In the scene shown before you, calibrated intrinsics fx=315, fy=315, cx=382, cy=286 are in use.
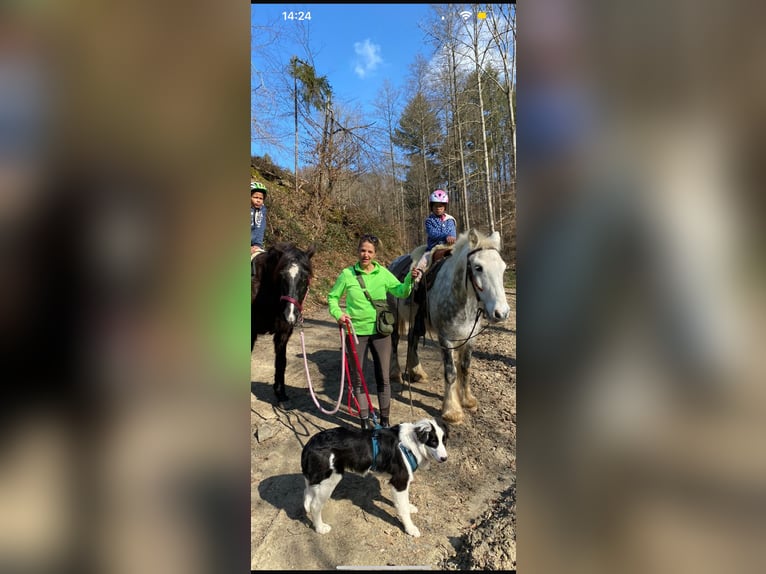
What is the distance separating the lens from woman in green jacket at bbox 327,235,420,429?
8.74 ft

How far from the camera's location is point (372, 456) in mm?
2271

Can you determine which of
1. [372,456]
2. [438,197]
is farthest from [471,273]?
[372,456]

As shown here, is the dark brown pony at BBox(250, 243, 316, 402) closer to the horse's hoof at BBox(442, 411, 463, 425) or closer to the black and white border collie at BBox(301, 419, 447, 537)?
the black and white border collie at BBox(301, 419, 447, 537)

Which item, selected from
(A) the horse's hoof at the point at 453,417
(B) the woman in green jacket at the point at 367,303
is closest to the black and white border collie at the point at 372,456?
(B) the woman in green jacket at the point at 367,303

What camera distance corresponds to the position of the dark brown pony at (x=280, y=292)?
121 inches

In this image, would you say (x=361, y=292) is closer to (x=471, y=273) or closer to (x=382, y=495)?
(x=471, y=273)

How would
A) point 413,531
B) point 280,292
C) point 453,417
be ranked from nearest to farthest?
point 413,531, point 280,292, point 453,417

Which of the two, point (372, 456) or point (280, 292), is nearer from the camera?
point (372, 456)

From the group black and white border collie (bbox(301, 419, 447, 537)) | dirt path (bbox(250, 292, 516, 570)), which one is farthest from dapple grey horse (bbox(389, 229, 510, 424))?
black and white border collie (bbox(301, 419, 447, 537))

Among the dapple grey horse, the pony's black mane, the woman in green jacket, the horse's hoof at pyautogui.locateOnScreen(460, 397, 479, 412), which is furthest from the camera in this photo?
the horse's hoof at pyautogui.locateOnScreen(460, 397, 479, 412)

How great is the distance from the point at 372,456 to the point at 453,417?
4.90 feet

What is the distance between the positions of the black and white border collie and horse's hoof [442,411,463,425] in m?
1.11
